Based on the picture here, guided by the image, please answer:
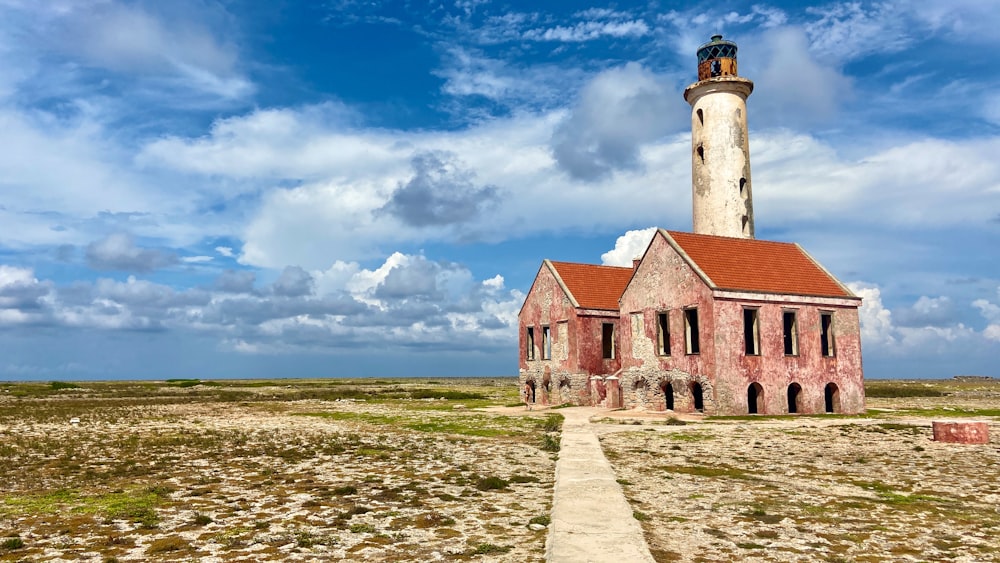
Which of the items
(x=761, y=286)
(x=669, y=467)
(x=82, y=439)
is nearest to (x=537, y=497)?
(x=669, y=467)

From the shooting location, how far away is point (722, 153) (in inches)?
1528

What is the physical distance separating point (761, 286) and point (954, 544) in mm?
23246

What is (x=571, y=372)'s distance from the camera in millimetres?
37500

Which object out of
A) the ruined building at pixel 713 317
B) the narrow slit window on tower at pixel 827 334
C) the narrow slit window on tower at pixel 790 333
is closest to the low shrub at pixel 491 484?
the ruined building at pixel 713 317

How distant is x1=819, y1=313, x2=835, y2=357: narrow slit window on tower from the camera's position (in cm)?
3131

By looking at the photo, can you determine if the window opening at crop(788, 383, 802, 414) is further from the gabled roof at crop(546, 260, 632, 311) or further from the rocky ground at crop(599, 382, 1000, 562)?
the gabled roof at crop(546, 260, 632, 311)

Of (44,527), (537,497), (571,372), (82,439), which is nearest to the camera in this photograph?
(44,527)

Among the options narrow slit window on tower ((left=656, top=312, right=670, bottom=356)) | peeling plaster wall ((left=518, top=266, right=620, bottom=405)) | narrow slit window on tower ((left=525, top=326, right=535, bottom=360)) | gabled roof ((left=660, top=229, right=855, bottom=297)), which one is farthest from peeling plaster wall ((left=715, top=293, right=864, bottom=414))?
narrow slit window on tower ((left=525, top=326, right=535, bottom=360))

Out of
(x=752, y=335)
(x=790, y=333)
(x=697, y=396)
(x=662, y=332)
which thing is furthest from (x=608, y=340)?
(x=790, y=333)

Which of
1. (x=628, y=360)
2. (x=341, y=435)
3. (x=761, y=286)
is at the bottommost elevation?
(x=341, y=435)

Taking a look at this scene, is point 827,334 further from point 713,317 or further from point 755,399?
point 713,317

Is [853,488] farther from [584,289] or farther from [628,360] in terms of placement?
[584,289]

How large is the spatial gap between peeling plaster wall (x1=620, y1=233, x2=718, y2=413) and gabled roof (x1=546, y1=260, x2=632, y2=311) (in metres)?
3.57

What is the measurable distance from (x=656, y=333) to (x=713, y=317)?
4295 millimetres
